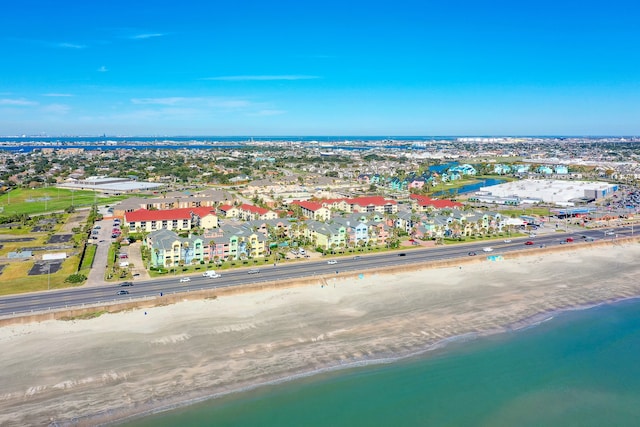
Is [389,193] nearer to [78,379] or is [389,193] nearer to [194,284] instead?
[194,284]

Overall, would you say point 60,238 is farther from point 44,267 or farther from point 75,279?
point 75,279

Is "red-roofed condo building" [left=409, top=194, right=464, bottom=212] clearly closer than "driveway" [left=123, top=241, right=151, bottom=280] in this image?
No

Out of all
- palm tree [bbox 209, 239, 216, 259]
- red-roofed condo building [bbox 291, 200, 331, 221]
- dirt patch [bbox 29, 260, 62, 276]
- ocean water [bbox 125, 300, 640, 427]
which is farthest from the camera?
red-roofed condo building [bbox 291, 200, 331, 221]

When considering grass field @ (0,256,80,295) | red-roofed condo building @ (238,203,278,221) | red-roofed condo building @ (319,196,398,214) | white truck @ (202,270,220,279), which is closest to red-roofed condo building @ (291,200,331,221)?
red-roofed condo building @ (319,196,398,214)

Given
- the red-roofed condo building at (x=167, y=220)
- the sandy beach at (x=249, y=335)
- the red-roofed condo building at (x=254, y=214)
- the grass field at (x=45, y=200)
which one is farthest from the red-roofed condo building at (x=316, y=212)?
the grass field at (x=45, y=200)

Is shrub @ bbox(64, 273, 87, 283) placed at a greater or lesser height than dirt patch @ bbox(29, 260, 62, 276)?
greater

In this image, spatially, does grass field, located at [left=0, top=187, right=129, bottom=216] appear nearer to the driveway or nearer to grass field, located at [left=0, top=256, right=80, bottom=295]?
the driveway

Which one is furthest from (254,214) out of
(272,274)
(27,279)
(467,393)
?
(467,393)
